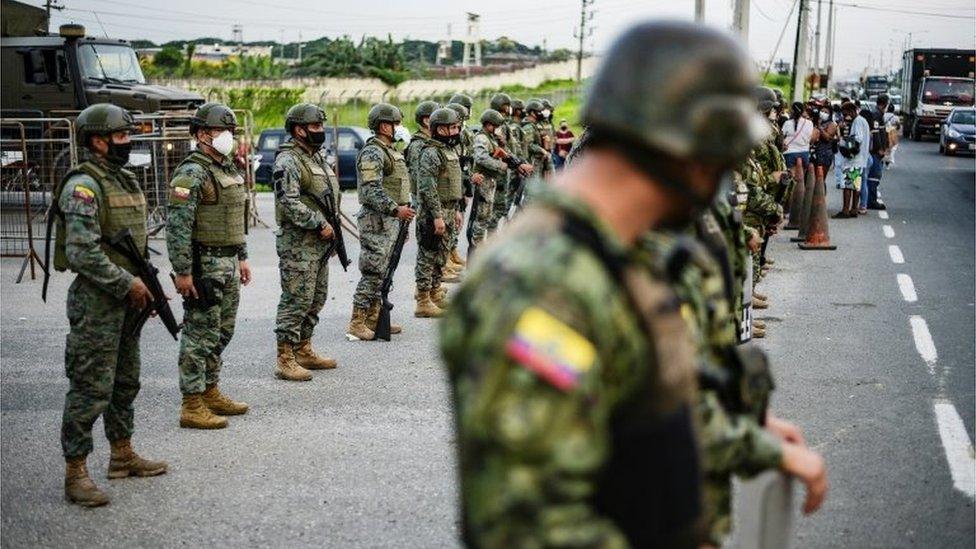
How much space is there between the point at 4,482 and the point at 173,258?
1562 mm

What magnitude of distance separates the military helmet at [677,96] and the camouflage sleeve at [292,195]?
6.63m

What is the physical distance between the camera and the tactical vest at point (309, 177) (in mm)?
8531

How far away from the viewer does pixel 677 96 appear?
1.75m

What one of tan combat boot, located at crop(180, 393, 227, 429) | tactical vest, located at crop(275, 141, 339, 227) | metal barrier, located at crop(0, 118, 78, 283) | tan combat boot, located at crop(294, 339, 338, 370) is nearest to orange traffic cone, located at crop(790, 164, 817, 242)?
tactical vest, located at crop(275, 141, 339, 227)

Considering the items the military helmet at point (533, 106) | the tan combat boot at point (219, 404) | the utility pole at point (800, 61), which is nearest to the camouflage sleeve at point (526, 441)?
the tan combat boot at point (219, 404)

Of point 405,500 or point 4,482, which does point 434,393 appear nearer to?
point 405,500

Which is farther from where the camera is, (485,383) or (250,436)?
(250,436)

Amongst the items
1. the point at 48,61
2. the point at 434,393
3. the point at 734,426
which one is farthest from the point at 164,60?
the point at 734,426

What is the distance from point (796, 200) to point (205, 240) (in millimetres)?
11375

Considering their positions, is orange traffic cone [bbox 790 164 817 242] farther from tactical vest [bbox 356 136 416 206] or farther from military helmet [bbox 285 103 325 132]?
military helmet [bbox 285 103 325 132]

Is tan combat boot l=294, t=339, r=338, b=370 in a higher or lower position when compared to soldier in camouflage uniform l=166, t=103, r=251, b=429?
lower

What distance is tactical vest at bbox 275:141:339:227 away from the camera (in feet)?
28.0

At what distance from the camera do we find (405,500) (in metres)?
5.69

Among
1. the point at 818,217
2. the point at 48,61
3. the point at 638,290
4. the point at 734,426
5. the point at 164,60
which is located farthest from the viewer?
the point at 164,60
